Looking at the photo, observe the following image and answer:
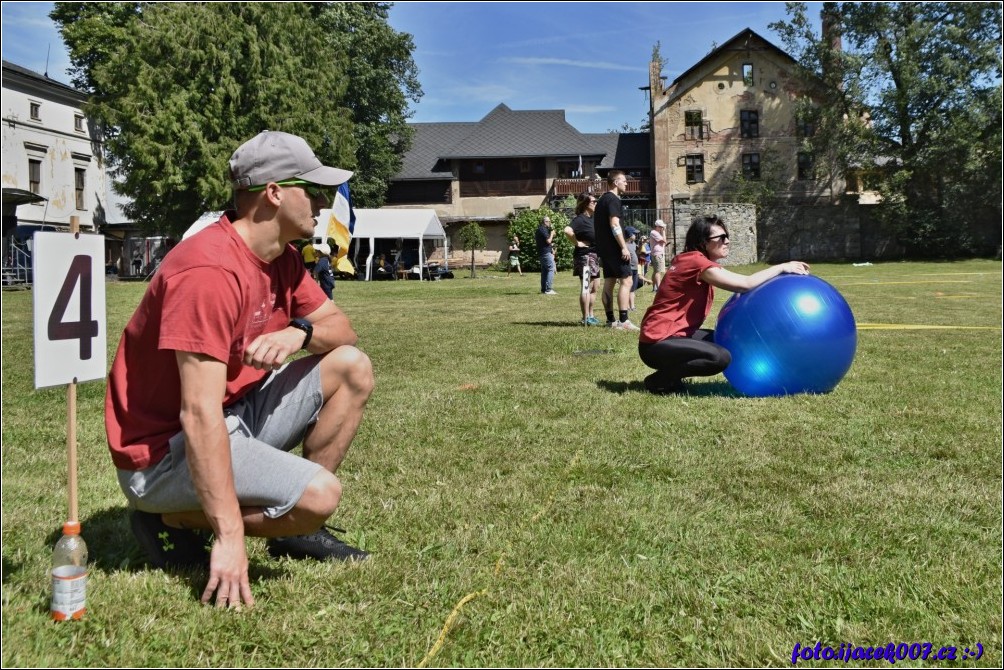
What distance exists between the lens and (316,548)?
3217 millimetres

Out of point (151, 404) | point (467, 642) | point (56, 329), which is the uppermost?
point (56, 329)

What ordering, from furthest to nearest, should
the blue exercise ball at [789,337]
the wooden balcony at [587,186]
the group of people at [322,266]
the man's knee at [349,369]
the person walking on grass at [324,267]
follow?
the wooden balcony at [587,186]
the person walking on grass at [324,267]
the group of people at [322,266]
the blue exercise ball at [789,337]
the man's knee at [349,369]

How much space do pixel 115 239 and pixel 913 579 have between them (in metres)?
54.2

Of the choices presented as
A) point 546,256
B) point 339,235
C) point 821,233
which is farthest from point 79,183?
point 339,235

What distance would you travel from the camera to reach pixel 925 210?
42844 millimetres

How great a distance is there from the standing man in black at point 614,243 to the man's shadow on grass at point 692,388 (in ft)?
12.4

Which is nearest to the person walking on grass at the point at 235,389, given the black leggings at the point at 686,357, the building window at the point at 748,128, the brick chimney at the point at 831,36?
the black leggings at the point at 686,357

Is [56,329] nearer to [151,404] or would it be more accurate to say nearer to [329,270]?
[151,404]

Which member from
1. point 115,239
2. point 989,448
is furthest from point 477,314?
point 115,239

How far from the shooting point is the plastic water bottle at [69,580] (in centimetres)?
261

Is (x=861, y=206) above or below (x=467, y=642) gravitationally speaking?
above

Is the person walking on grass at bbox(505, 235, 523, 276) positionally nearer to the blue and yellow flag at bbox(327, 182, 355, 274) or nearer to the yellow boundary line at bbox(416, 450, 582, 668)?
the blue and yellow flag at bbox(327, 182, 355, 274)

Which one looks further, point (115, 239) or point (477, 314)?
point (115, 239)

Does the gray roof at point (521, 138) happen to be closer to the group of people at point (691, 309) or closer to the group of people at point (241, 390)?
the group of people at point (691, 309)
